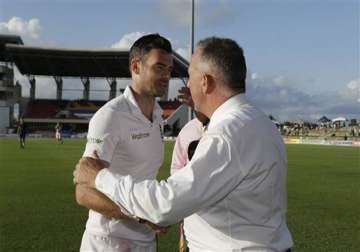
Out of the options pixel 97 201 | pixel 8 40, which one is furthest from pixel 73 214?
pixel 8 40

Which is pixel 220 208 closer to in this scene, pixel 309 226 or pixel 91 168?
pixel 91 168

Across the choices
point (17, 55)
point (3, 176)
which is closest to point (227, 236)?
point (3, 176)

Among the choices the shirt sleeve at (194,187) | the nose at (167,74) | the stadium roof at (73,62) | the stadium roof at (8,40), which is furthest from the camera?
the stadium roof at (8,40)

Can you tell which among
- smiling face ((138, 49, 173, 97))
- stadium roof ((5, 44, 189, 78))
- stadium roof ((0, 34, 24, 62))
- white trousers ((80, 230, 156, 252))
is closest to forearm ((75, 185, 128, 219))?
white trousers ((80, 230, 156, 252))

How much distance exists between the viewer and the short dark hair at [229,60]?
2.35 metres

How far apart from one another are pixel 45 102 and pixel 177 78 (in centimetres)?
2305

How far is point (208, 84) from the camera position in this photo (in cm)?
240

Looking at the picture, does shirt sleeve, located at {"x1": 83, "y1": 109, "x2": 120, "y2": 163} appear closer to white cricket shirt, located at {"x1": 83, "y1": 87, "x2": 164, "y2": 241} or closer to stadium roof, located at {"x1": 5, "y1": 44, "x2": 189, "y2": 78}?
white cricket shirt, located at {"x1": 83, "y1": 87, "x2": 164, "y2": 241}

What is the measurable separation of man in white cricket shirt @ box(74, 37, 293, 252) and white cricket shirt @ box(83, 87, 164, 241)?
564 mm

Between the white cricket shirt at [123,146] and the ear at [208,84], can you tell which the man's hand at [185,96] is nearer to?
the white cricket shirt at [123,146]

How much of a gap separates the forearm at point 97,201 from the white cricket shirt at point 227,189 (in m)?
0.19

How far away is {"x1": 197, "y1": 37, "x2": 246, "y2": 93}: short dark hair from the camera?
235cm

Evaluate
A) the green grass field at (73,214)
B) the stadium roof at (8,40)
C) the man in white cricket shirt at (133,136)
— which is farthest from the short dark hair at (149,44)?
the stadium roof at (8,40)

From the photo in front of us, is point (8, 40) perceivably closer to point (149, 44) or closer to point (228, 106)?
point (149, 44)
